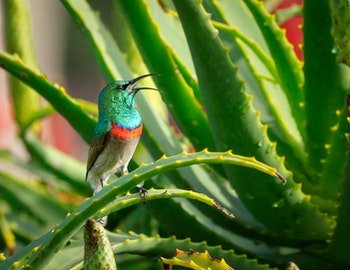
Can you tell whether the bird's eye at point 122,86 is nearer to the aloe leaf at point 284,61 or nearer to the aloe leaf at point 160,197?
the aloe leaf at point 284,61

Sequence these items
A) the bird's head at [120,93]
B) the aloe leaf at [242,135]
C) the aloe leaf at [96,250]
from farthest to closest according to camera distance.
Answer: the bird's head at [120,93], the aloe leaf at [242,135], the aloe leaf at [96,250]

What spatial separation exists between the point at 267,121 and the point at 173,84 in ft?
0.63

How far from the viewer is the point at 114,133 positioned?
169 cm

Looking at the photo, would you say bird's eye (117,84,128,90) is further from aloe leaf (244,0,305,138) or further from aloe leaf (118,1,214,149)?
aloe leaf (244,0,305,138)

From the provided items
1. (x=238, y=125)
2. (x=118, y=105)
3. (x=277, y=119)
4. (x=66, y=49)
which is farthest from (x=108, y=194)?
(x=66, y=49)

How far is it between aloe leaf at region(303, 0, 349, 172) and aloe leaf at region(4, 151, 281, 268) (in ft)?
1.60

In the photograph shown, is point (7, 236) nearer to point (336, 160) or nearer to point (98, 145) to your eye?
point (98, 145)

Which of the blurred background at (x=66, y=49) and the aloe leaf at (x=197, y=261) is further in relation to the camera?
the blurred background at (x=66, y=49)

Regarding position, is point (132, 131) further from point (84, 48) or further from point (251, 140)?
point (84, 48)

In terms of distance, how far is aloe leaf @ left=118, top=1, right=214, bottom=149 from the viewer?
1.70 meters

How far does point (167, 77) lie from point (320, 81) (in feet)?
0.78

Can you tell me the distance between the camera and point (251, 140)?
157 cm

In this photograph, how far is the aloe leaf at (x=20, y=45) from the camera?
2.29m

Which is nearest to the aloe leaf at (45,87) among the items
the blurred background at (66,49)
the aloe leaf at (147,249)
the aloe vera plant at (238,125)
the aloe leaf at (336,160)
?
the aloe vera plant at (238,125)
